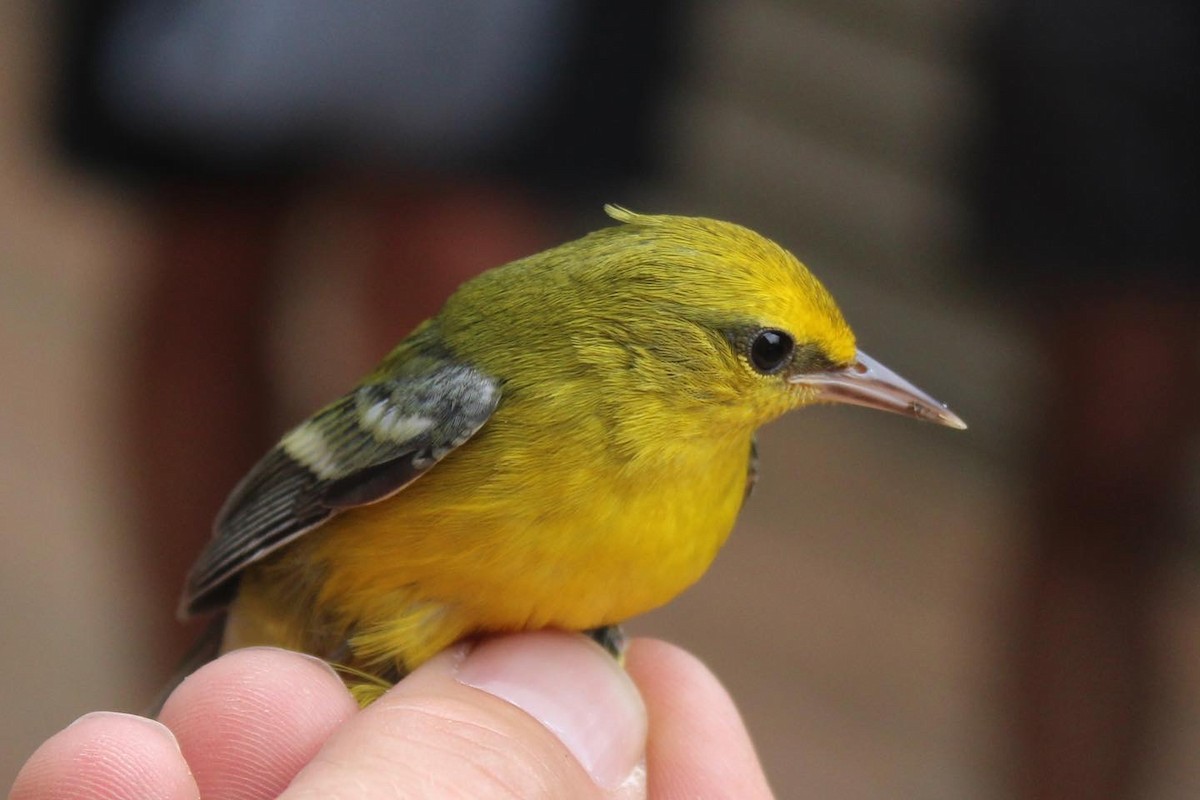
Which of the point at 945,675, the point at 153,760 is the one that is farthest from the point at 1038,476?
the point at 153,760

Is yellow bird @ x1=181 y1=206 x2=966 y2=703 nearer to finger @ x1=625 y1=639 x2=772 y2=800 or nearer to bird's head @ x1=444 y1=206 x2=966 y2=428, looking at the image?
bird's head @ x1=444 y1=206 x2=966 y2=428

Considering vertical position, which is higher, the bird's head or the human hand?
the bird's head

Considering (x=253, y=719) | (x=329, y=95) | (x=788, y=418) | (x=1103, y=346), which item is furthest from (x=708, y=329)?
(x=788, y=418)

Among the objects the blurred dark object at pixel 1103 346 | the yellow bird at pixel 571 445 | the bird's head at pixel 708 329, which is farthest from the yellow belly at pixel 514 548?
the blurred dark object at pixel 1103 346

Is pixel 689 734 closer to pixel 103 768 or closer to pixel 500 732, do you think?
pixel 500 732

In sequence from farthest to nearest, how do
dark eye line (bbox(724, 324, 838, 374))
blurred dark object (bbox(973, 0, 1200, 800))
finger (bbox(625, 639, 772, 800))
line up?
blurred dark object (bbox(973, 0, 1200, 800)) < finger (bbox(625, 639, 772, 800)) < dark eye line (bbox(724, 324, 838, 374))

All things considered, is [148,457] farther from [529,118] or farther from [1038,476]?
[1038,476]

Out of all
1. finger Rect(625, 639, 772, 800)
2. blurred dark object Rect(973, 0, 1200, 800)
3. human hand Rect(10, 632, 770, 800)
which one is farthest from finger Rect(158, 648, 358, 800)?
blurred dark object Rect(973, 0, 1200, 800)
